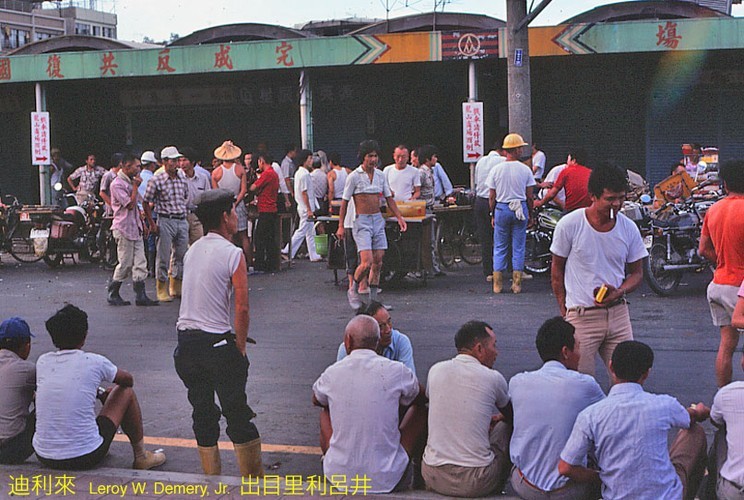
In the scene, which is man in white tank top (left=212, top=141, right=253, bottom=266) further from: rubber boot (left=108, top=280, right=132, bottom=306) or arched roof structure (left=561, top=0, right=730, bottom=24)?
arched roof structure (left=561, top=0, right=730, bottom=24)

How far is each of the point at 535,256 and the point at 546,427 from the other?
31.1ft

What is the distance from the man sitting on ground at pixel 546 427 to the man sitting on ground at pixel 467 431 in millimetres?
118

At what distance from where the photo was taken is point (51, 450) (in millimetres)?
5832

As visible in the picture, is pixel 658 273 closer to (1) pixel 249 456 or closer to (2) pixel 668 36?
(2) pixel 668 36

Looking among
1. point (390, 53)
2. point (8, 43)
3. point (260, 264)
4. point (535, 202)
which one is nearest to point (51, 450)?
point (535, 202)

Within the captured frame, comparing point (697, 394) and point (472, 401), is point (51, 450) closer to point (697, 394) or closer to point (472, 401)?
point (472, 401)

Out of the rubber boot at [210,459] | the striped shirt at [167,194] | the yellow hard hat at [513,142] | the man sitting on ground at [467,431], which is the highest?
the yellow hard hat at [513,142]

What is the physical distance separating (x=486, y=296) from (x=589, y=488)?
8.06m

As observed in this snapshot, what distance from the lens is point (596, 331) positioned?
6.39m

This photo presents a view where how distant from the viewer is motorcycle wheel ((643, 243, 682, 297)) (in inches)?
503

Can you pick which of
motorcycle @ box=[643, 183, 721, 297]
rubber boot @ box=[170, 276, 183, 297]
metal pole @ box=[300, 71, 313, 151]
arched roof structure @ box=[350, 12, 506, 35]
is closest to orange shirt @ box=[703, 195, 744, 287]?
motorcycle @ box=[643, 183, 721, 297]

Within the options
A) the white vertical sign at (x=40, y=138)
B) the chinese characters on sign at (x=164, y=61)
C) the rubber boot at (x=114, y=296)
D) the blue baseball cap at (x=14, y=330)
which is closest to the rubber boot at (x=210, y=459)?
the blue baseball cap at (x=14, y=330)

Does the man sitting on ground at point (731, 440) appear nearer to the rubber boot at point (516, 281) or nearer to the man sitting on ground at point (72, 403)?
the man sitting on ground at point (72, 403)

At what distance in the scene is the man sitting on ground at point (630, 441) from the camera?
4742 millimetres
